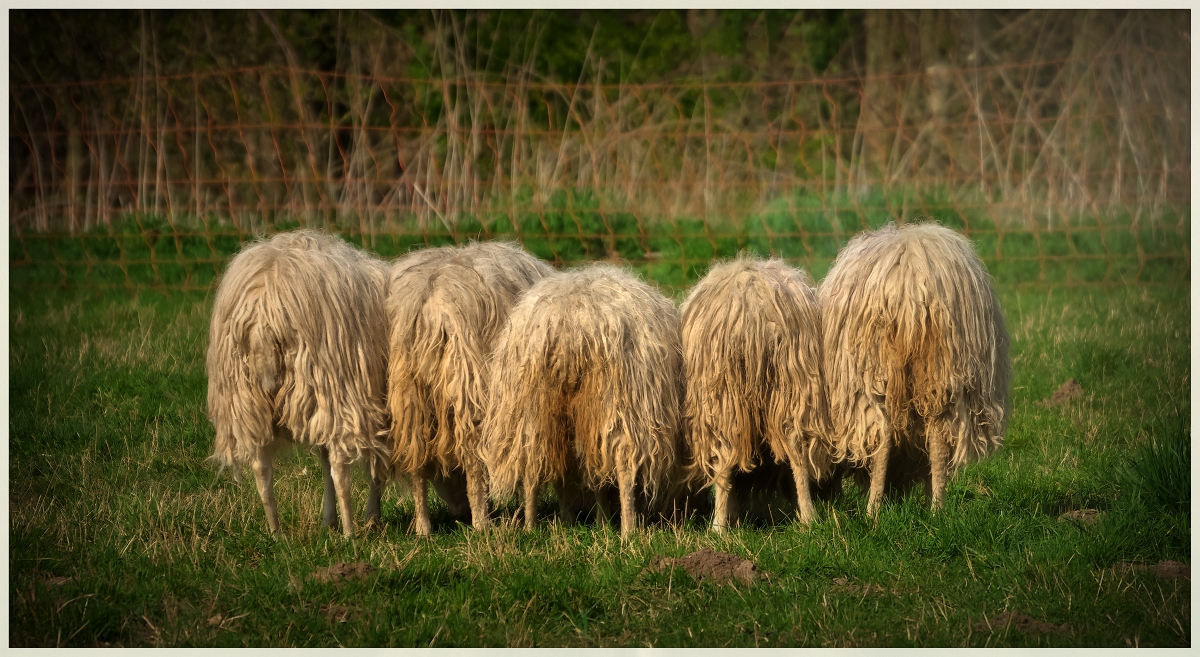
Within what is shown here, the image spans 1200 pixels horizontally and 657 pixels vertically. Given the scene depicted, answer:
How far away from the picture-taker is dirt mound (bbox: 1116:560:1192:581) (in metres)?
5.29

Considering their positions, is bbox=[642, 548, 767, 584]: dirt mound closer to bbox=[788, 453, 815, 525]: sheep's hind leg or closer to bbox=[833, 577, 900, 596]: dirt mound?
bbox=[833, 577, 900, 596]: dirt mound

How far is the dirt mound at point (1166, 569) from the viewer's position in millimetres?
5293

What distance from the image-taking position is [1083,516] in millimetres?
6164

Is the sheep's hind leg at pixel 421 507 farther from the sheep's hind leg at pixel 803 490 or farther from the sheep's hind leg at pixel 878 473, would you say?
the sheep's hind leg at pixel 878 473

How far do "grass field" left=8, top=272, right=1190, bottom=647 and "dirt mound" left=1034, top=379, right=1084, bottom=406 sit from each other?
245mm

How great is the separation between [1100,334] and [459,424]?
5.91m

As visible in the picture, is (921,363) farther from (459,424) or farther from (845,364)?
(459,424)

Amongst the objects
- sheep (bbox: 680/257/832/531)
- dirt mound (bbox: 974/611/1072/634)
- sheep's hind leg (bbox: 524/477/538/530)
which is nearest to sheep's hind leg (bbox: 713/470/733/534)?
sheep (bbox: 680/257/832/531)

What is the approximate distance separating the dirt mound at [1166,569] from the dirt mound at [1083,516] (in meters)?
0.54

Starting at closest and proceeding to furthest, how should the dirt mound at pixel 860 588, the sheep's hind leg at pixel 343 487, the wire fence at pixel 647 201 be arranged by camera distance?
1. the dirt mound at pixel 860 588
2. the sheep's hind leg at pixel 343 487
3. the wire fence at pixel 647 201

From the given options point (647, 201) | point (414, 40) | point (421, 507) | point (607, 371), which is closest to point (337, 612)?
point (421, 507)

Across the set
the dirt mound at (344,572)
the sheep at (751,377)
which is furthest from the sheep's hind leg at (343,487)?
the sheep at (751,377)

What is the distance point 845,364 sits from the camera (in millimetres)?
5699

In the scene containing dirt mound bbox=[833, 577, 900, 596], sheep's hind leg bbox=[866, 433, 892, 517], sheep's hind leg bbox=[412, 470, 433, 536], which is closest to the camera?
dirt mound bbox=[833, 577, 900, 596]
